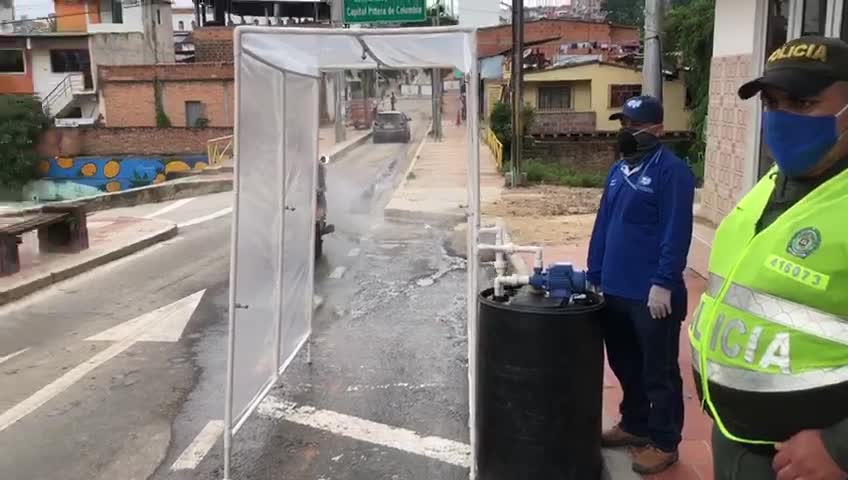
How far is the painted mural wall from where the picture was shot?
38.3 meters

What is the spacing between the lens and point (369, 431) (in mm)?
5047

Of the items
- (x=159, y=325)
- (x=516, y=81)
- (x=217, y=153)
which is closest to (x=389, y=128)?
(x=217, y=153)

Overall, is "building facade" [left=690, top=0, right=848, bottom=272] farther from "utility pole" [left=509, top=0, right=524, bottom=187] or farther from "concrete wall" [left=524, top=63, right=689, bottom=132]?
"concrete wall" [left=524, top=63, right=689, bottom=132]

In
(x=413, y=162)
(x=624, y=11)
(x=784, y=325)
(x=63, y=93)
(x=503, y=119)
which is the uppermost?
(x=624, y=11)

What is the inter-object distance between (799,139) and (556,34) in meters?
58.8

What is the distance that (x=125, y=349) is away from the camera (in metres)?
6.83

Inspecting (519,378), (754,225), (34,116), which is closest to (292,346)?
(519,378)

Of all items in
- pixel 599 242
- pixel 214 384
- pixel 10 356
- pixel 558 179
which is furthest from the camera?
pixel 558 179

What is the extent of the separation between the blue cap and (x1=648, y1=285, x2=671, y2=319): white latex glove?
→ 0.84m

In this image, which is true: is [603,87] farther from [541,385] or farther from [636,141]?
[541,385]

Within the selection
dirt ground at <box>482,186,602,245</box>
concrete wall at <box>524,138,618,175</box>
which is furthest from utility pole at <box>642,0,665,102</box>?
concrete wall at <box>524,138,618,175</box>

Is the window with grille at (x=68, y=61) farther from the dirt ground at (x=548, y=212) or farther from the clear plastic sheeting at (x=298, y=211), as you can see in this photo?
the clear plastic sheeting at (x=298, y=211)

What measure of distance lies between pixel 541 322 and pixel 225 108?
4025 centimetres

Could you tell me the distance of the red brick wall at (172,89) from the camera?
41.3 metres
